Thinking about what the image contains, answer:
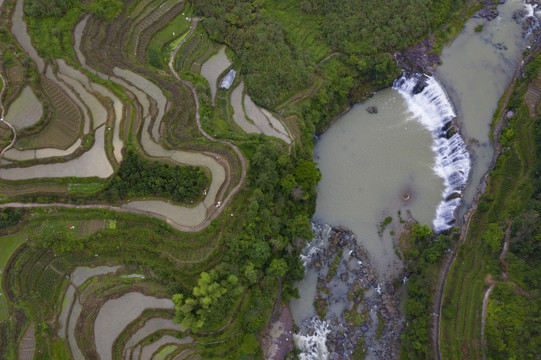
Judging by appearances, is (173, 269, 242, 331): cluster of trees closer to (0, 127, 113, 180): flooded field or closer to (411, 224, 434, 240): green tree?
(0, 127, 113, 180): flooded field

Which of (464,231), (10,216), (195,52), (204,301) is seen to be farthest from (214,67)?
(464,231)

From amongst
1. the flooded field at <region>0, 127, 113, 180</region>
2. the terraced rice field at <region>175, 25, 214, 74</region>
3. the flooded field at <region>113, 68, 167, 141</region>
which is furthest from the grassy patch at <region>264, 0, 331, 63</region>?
the flooded field at <region>0, 127, 113, 180</region>

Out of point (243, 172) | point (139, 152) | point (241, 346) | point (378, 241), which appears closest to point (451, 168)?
point (378, 241)

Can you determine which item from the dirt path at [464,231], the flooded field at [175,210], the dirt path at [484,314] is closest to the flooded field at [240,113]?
the flooded field at [175,210]

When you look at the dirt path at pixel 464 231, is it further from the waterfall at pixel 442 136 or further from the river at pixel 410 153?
the waterfall at pixel 442 136

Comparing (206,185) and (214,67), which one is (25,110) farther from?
(214,67)
